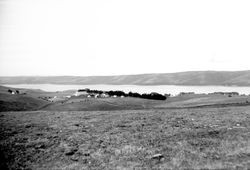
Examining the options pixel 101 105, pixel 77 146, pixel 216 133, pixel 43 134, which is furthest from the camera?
pixel 101 105

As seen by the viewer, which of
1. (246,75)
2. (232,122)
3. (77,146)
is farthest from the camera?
(246,75)

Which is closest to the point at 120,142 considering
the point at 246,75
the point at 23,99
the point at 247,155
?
the point at 247,155

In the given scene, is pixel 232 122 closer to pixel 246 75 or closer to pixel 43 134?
pixel 43 134

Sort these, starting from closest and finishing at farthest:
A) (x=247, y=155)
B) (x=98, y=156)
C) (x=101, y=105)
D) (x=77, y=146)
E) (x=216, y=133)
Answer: (x=247, y=155) < (x=98, y=156) < (x=77, y=146) < (x=216, y=133) < (x=101, y=105)

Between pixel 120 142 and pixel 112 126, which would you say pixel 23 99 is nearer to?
pixel 112 126

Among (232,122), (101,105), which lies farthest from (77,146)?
(101,105)

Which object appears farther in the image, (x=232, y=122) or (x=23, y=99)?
(x=23, y=99)
